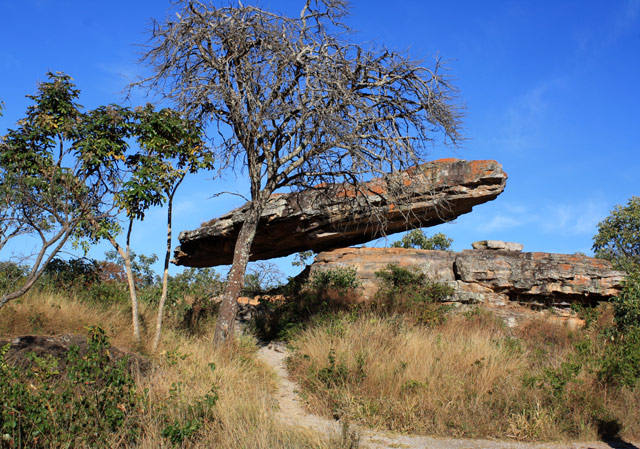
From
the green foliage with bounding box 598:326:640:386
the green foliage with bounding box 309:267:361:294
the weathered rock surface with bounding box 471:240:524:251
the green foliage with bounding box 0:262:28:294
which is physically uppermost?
the weathered rock surface with bounding box 471:240:524:251

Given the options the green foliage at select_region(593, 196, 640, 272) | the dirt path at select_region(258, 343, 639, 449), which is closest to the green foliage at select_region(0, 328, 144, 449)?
the dirt path at select_region(258, 343, 639, 449)

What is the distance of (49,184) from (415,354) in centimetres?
893

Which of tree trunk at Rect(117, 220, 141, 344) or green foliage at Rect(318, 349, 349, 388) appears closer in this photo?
green foliage at Rect(318, 349, 349, 388)

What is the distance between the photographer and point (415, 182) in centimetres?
1327

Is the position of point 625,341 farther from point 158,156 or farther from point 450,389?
point 158,156

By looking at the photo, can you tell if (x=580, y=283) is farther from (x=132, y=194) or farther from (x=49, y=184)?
(x=49, y=184)

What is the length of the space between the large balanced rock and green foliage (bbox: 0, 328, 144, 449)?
28.0 ft

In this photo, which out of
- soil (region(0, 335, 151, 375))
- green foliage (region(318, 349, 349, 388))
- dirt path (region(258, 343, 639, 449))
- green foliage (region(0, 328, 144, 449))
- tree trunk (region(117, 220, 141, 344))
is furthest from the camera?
tree trunk (region(117, 220, 141, 344))

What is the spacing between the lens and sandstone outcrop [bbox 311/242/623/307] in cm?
1602

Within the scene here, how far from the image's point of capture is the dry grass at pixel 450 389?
797cm

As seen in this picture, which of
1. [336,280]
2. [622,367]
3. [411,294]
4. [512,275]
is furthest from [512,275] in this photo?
[622,367]

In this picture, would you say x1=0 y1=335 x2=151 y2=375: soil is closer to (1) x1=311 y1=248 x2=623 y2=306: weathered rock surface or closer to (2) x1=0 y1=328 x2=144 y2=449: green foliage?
(2) x1=0 y1=328 x2=144 y2=449: green foliage

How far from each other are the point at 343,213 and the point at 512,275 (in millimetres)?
6268

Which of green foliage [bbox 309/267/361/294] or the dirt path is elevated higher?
green foliage [bbox 309/267/361/294]
